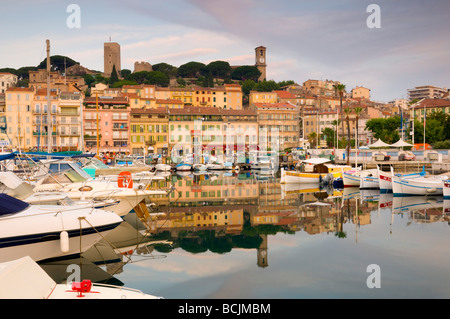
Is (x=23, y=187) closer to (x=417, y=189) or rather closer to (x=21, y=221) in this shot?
(x=21, y=221)

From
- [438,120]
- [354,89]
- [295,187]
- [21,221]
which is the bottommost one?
[295,187]

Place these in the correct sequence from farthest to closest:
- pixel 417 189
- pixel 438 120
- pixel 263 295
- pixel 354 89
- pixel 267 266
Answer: pixel 354 89 < pixel 438 120 < pixel 417 189 < pixel 267 266 < pixel 263 295

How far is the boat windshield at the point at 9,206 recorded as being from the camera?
10.5 metres

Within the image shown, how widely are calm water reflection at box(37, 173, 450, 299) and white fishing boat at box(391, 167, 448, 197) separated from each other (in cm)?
263

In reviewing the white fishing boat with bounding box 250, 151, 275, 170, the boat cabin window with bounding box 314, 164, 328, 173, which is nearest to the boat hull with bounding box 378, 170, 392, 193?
the boat cabin window with bounding box 314, 164, 328, 173

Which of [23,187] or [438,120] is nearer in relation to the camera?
[23,187]

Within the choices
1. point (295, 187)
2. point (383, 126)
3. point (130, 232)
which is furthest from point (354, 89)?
point (130, 232)

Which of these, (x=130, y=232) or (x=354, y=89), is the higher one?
(x=354, y=89)

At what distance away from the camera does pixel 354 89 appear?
523 ft

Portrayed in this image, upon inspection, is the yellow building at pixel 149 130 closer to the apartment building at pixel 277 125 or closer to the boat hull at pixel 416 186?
the apartment building at pixel 277 125

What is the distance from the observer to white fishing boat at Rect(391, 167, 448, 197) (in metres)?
27.8

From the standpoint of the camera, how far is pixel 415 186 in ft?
91.6
